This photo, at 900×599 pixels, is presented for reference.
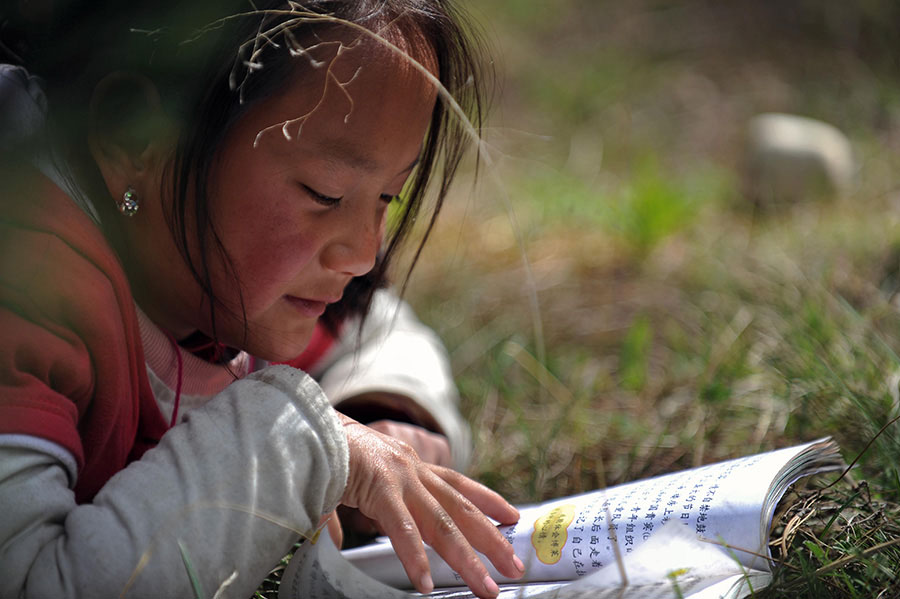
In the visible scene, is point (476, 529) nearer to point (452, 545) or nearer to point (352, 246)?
point (452, 545)

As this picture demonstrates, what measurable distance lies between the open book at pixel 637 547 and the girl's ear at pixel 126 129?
1.52 feet

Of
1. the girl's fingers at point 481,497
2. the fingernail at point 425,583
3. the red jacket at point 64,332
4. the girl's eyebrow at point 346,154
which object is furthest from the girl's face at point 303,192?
the fingernail at point 425,583

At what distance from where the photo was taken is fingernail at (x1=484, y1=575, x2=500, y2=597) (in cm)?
96

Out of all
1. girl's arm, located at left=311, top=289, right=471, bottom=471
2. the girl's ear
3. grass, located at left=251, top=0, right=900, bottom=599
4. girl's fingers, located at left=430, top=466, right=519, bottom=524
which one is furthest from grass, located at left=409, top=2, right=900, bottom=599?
the girl's ear

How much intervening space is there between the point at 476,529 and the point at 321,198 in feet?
1.32

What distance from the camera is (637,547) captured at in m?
0.98

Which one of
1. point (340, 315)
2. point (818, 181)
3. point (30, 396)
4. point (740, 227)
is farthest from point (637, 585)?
point (818, 181)

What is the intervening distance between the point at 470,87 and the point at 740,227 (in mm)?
1371

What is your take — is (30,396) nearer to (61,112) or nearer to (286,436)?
(286,436)

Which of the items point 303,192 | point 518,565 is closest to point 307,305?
point 303,192

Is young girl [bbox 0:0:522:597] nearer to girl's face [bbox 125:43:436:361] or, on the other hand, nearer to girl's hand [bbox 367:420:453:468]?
girl's face [bbox 125:43:436:361]

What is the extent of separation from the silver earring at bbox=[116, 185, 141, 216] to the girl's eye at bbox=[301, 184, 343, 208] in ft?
0.65

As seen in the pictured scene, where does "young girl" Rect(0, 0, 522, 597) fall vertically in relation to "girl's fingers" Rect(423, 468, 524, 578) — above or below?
above

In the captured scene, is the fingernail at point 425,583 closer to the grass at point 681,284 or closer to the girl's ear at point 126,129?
the grass at point 681,284
